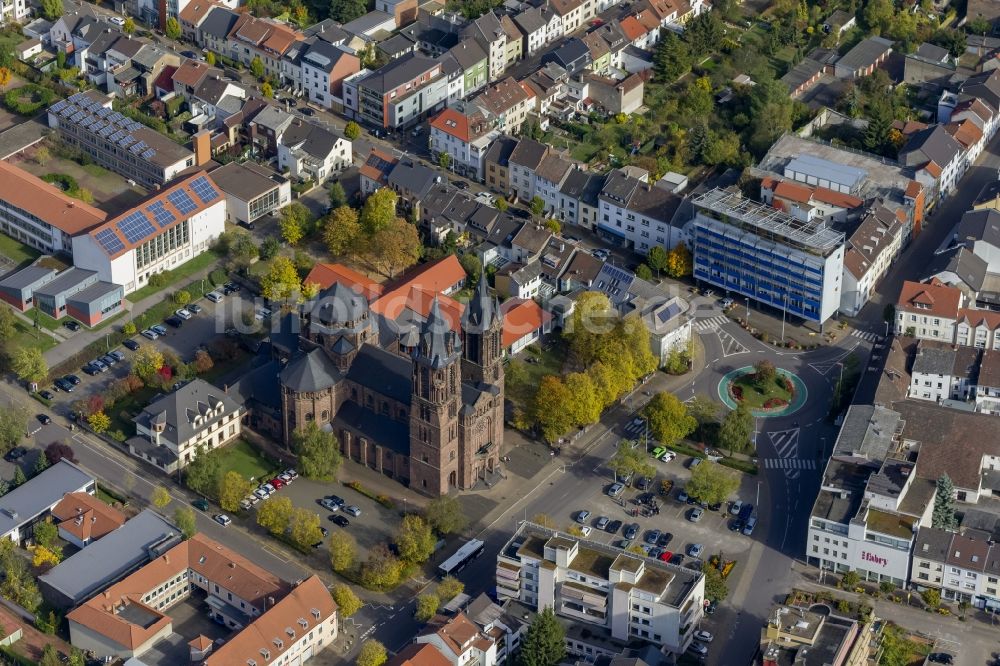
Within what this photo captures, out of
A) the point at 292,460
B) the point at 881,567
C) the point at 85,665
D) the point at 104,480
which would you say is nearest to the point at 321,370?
the point at 292,460

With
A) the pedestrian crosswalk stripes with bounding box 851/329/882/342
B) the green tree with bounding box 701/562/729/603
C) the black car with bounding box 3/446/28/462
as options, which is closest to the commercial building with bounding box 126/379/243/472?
the black car with bounding box 3/446/28/462

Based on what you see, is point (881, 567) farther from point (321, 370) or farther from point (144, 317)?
point (144, 317)

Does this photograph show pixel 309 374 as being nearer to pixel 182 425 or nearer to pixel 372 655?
pixel 182 425

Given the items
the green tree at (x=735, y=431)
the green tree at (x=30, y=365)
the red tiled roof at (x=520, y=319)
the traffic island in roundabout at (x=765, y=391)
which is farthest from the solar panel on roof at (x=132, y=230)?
the green tree at (x=735, y=431)

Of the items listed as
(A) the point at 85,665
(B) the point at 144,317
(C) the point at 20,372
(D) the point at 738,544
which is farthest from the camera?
(B) the point at 144,317

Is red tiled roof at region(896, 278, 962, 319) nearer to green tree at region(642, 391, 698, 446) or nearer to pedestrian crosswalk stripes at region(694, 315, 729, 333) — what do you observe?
pedestrian crosswalk stripes at region(694, 315, 729, 333)

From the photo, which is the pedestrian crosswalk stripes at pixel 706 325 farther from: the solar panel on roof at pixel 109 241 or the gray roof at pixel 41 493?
the gray roof at pixel 41 493
